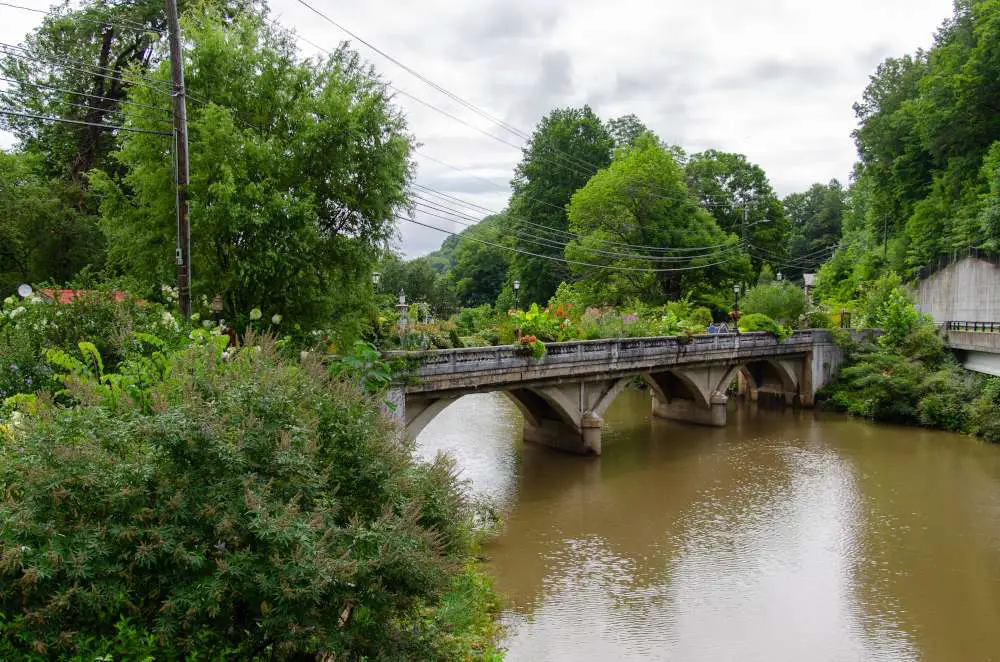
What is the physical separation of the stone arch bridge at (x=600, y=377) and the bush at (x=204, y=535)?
656 centimetres

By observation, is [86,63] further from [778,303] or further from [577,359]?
[778,303]

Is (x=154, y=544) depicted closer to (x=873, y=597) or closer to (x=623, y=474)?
(x=873, y=597)

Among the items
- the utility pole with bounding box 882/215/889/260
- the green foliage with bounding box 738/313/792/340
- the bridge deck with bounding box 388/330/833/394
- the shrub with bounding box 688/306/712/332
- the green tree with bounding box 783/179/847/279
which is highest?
the green tree with bounding box 783/179/847/279

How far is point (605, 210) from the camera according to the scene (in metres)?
43.8

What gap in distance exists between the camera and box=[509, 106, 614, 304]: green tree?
5481 centimetres

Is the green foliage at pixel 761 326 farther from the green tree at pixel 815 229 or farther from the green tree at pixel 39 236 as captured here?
the green tree at pixel 815 229

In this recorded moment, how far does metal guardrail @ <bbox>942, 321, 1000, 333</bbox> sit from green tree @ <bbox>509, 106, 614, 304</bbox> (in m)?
25.7

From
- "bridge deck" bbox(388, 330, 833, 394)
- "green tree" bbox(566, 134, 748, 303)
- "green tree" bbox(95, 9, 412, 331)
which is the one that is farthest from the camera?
"green tree" bbox(566, 134, 748, 303)

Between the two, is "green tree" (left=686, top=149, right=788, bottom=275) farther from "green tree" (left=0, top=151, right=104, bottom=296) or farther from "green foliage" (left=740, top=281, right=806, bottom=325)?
"green tree" (left=0, top=151, right=104, bottom=296)

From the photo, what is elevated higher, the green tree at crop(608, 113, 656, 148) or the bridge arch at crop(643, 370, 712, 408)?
the green tree at crop(608, 113, 656, 148)

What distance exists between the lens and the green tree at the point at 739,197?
173ft

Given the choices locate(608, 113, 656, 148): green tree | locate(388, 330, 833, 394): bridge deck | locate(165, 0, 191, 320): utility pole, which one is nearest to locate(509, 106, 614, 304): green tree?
locate(608, 113, 656, 148): green tree

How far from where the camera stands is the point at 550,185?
55.4 meters

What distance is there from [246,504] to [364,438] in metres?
1.72
